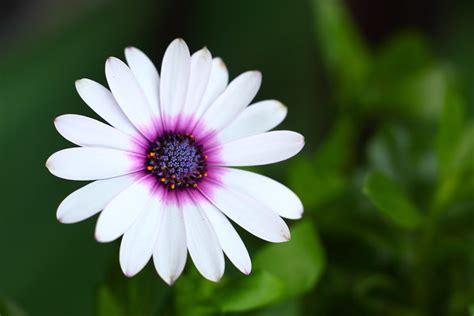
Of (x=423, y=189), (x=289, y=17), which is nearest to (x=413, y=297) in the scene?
(x=423, y=189)

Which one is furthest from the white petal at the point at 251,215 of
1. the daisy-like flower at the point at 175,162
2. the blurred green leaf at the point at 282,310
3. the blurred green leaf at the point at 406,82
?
the blurred green leaf at the point at 406,82

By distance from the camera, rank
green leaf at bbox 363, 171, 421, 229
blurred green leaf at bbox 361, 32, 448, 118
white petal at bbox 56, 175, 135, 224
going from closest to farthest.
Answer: white petal at bbox 56, 175, 135, 224
green leaf at bbox 363, 171, 421, 229
blurred green leaf at bbox 361, 32, 448, 118

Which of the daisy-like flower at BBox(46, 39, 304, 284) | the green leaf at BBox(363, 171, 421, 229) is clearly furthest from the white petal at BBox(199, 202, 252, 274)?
the green leaf at BBox(363, 171, 421, 229)

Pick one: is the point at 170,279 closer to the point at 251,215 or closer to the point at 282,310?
the point at 251,215

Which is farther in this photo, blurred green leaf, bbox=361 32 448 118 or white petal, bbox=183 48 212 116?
blurred green leaf, bbox=361 32 448 118

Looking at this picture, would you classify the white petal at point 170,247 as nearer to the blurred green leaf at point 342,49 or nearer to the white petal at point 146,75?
the white petal at point 146,75

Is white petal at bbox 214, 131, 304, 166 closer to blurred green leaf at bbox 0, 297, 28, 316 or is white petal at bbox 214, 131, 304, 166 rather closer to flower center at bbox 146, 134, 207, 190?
flower center at bbox 146, 134, 207, 190

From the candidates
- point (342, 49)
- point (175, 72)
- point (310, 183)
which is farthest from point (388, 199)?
point (342, 49)
